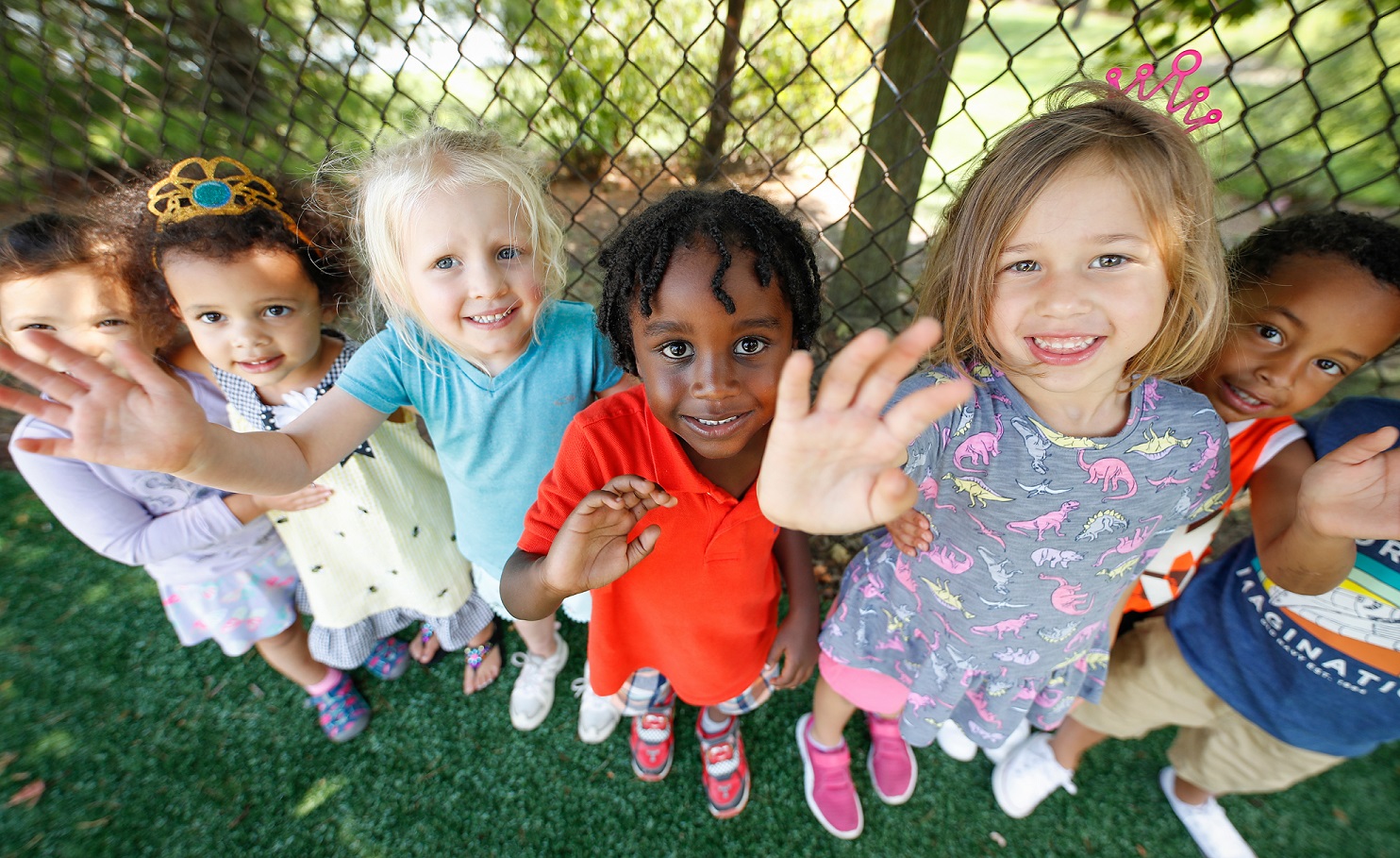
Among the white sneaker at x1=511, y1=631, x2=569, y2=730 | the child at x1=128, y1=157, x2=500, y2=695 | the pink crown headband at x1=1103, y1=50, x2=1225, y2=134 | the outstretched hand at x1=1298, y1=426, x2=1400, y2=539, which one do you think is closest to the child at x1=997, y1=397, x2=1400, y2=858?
the outstretched hand at x1=1298, y1=426, x2=1400, y2=539

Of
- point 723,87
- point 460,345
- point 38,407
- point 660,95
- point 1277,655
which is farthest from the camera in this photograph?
point 660,95

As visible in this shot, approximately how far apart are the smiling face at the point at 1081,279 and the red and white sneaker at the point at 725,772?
1433 mm

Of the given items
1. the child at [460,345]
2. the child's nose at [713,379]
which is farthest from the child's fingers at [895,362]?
the child at [460,345]

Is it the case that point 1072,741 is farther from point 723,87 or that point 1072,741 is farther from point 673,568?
point 723,87

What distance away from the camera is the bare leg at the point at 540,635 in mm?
2053

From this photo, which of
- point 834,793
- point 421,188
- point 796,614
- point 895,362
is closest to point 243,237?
point 421,188

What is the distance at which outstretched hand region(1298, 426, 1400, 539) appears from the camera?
1130 mm

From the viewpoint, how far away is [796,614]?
1.66 meters

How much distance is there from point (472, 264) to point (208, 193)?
27.9 inches

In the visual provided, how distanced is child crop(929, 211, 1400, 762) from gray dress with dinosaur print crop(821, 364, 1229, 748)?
55 millimetres

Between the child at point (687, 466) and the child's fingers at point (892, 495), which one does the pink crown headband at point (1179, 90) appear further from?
the child's fingers at point (892, 495)

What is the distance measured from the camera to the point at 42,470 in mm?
1585

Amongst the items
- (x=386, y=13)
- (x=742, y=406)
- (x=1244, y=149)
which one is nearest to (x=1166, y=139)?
(x=742, y=406)

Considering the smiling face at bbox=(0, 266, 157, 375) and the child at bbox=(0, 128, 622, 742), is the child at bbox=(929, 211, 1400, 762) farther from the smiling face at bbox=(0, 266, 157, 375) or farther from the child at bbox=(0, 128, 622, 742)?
the smiling face at bbox=(0, 266, 157, 375)
